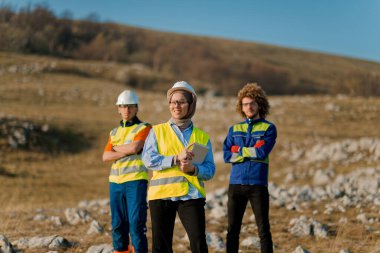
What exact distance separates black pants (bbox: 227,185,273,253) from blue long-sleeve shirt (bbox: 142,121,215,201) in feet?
4.02

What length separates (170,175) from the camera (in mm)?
4184

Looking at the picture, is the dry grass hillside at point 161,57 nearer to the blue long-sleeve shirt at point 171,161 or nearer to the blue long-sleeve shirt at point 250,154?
the blue long-sleeve shirt at point 250,154

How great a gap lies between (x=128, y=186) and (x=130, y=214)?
338 mm

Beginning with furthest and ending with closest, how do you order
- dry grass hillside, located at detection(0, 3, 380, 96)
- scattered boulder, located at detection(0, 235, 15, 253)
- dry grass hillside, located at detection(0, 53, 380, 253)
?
dry grass hillside, located at detection(0, 3, 380, 96), dry grass hillside, located at detection(0, 53, 380, 253), scattered boulder, located at detection(0, 235, 15, 253)

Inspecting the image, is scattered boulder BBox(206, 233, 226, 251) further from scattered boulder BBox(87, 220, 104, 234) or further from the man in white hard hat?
scattered boulder BBox(87, 220, 104, 234)

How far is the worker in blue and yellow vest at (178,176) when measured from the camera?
407 centimetres

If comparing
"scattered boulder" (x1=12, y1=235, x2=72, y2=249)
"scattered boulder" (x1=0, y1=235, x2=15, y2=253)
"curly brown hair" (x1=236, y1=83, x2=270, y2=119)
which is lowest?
"scattered boulder" (x1=12, y1=235, x2=72, y2=249)

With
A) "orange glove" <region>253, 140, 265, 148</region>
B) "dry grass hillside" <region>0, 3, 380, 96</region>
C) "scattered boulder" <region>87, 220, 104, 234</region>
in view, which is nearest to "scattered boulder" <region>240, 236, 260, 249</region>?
"orange glove" <region>253, 140, 265, 148</region>

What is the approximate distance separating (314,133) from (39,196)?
44.3 ft

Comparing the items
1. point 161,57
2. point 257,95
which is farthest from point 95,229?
point 161,57

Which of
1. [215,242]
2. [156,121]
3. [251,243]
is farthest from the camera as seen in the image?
[156,121]

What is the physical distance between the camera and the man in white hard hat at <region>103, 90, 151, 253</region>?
18.1 feet

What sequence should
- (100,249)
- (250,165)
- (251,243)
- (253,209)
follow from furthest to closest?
(251,243) → (100,249) → (250,165) → (253,209)

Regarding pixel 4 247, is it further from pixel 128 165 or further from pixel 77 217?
pixel 77 217
